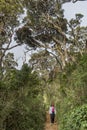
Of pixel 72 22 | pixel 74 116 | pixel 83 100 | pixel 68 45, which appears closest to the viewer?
pixel 74 116

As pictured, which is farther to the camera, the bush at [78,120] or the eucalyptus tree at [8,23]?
the eucalyptus tree at [8,23]

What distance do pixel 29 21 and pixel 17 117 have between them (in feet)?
83.4

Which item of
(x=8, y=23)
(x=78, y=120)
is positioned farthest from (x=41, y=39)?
(x=78, y=120)

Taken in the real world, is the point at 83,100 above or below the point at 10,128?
above

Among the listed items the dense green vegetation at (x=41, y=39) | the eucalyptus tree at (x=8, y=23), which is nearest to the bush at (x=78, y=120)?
the dense green vegetation at (x=41, y=39)

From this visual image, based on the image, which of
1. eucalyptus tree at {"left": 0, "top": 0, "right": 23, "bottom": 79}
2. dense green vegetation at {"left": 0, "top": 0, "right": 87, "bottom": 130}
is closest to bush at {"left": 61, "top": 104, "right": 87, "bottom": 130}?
dense green vegetation at {"left": 0, "top": 0, "right": 87, "bottom": 130}

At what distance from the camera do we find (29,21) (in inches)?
1569

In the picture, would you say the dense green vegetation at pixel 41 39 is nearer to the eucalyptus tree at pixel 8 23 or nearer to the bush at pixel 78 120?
the eucalyptus tree at pixel 8 23

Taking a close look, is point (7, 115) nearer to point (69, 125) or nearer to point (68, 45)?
point (69, 125)

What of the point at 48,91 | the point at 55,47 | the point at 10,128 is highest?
the point at 55,47

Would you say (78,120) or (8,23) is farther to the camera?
(8,23)

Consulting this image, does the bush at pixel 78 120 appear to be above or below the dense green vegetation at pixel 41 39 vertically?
below

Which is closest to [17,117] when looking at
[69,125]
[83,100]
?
[69,125]

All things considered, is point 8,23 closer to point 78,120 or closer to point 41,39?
point 41,39
